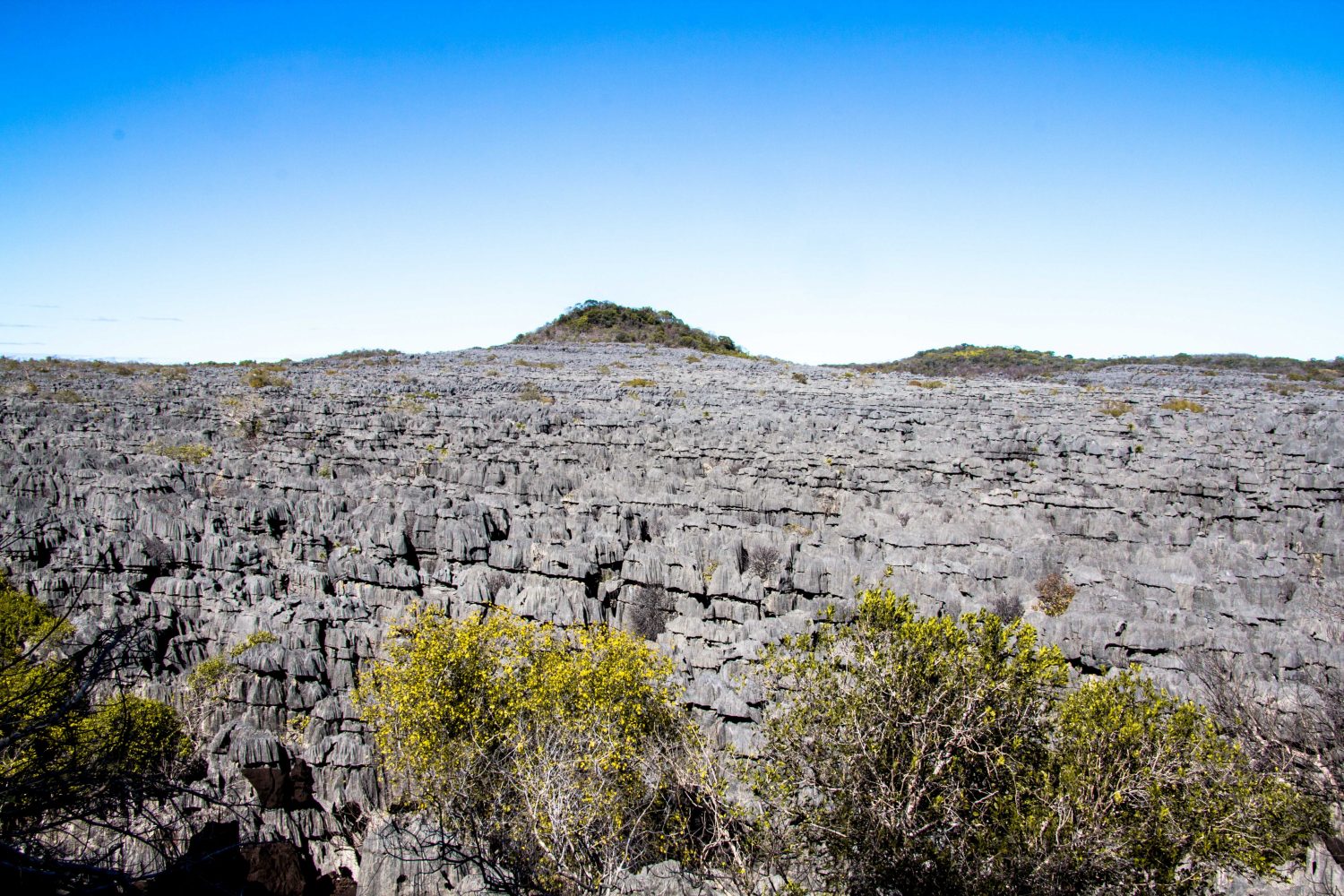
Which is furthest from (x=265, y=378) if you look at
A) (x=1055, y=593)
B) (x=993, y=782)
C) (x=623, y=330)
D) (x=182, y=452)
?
(x=993, y=782)

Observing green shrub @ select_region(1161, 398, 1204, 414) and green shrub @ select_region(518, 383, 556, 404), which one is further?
green shrub @ select_region(518, 383, 556, 404)

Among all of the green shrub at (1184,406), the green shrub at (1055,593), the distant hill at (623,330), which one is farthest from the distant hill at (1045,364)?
the green shrub at (1055,593)

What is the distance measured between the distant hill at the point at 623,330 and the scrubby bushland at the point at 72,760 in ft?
189

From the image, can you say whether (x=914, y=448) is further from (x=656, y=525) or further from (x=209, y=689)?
(x=209, y=689)

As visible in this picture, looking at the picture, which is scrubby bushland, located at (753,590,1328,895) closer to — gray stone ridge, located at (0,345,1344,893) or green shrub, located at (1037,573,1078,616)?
gray stone ridge, located at (0,345,1344,893)

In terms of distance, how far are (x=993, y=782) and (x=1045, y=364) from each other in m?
67.5

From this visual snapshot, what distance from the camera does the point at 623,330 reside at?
71.3 metres

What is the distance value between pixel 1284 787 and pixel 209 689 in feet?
46.0

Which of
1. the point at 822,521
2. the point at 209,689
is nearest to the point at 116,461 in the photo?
the point at 209,689

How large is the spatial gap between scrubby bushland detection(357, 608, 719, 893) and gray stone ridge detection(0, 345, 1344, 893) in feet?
2.33

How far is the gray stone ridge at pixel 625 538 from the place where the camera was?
1020 cm

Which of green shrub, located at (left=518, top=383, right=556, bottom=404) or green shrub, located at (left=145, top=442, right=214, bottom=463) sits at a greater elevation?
green shrub, located at (left=518, top=383, right=556, bottom=404)

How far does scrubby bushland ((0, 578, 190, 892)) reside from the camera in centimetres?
431

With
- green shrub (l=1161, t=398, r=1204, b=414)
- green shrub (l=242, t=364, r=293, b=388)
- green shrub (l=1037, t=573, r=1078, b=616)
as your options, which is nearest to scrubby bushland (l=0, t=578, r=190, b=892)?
green shrub (l=1037, t=573, r=1078, b=616)
